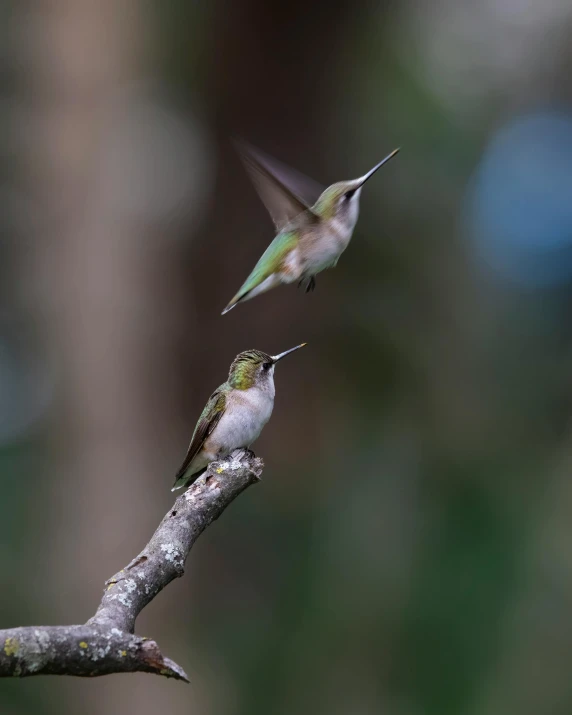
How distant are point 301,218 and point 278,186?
0.13 meters

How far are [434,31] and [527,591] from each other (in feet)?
22.8

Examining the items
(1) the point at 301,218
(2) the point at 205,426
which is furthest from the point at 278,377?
(1) the point at 301,218

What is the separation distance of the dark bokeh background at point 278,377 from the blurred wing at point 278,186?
544 cm

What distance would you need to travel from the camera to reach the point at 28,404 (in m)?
10.1

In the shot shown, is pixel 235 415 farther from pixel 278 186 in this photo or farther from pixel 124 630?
pixel 124 630

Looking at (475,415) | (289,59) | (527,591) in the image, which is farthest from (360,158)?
(527,591)

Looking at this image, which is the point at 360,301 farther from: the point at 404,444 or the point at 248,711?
the point at 248,711

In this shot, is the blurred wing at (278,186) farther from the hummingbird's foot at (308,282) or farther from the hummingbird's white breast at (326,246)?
the hummingbird's foot at (308,282)

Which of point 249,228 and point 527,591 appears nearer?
point 527,591

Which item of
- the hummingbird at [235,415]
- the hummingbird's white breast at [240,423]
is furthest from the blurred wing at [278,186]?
the hummingbird's white breast at [240,423]

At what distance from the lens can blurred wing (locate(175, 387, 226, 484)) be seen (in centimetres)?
378

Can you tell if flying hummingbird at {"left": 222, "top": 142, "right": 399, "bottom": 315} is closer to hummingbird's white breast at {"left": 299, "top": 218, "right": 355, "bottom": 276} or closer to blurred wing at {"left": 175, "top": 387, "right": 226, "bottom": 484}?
hummingbird's white breast at {"left": 299, "top": 218, "right": 355, "bottom": 276}

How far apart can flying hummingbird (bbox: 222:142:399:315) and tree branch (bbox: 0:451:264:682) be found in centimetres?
60

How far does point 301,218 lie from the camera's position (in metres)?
2.37
